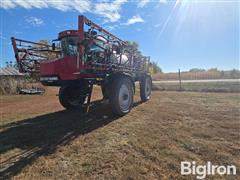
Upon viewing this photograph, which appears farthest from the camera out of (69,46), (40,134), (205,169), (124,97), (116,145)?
(124,97)

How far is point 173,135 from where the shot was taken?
4.28m

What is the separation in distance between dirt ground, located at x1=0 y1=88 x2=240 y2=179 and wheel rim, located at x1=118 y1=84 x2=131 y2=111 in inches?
18.4

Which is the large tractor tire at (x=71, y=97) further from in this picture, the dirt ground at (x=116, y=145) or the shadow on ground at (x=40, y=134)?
the dirt ground at (x=116, y=145)

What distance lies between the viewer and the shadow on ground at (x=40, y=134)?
10.9ft

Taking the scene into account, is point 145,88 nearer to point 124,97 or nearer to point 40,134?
point 124,97

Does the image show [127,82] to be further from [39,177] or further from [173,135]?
[39,177]

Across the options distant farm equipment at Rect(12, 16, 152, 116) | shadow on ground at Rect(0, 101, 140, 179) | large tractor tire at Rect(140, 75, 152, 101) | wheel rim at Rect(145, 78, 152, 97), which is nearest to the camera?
shadow on ground at Rect(0, 101, 140, 179)

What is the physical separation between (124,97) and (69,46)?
2.29m

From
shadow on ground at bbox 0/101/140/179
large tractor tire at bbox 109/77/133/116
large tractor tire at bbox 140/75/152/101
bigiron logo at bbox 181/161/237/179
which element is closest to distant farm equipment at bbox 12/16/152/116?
large tractor tire at bbox 109/77/133/116

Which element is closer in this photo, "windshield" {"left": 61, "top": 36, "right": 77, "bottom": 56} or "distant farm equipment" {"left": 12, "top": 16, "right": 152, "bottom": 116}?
"distant farm equipment" {"left": 12, "top": 16, "right": 152, "bottom": 116}

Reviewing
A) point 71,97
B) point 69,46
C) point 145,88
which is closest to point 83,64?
point 69,46

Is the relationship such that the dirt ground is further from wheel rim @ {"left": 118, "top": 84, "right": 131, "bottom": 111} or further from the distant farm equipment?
the distant farm equipment

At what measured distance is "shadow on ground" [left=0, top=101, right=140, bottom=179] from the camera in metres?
3.32

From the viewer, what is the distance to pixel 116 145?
12.5 feet
